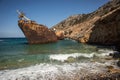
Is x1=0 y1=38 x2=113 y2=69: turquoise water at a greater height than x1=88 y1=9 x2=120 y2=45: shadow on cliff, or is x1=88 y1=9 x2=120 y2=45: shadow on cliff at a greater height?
x1=88 y1=9 x2=120 y2=45: shadow on cliff

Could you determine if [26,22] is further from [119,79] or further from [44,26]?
[119,79]

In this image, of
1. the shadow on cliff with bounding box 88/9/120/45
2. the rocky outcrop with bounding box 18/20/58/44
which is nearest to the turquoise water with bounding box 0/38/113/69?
the shadow on cliff with bounding box 88/9/120/45

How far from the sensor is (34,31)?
1438 inches

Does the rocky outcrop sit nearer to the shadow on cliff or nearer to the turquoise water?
the turquoise water

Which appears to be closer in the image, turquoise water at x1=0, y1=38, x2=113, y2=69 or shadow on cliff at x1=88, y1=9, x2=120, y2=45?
turquoise water at x1=0, y1=38, x2=113, y2=69

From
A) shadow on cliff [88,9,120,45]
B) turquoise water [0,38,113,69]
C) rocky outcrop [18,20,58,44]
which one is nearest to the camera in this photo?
turquoise water [0,38,113,69]

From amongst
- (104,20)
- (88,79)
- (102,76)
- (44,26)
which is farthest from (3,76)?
(44,26)

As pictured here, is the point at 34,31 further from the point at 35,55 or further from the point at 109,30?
the point at 35,55

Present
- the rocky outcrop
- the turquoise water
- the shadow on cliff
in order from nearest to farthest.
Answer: the turquoise water
the shadow on cliff
the rocky outcrop

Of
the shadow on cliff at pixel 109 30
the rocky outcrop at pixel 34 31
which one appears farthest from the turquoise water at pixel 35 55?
the rocky outcrop at pixel 34 31

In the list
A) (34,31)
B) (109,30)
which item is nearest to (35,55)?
(109,30)

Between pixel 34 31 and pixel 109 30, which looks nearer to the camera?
pixel 109 30

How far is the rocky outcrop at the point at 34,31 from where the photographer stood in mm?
36000

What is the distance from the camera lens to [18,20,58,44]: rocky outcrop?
36.0m
